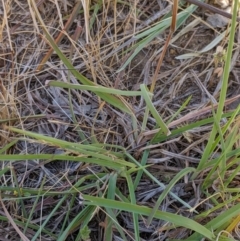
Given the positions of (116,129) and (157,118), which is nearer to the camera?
(157,118)

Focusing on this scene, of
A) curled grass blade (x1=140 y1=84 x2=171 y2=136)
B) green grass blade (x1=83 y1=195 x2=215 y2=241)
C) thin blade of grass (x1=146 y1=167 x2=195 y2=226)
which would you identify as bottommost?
green grass blade (x1=83 y1=195 x2=215 y2=241)

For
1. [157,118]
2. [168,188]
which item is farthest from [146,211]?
[157,118]

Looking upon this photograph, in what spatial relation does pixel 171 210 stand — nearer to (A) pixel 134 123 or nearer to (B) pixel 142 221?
(B) pixel 142 221

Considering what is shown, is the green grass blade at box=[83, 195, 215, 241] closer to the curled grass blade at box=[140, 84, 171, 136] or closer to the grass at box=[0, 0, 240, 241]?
the grass at box=[0, 0, 240, 241]

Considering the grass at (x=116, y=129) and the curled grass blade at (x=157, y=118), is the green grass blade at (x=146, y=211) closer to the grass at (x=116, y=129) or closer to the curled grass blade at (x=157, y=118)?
the grass at (x=116, y=129)

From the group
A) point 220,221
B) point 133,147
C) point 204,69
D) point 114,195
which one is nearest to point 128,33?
point 204,69

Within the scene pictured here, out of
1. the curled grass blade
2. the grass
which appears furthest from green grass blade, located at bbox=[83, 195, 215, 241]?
the curled grass blade

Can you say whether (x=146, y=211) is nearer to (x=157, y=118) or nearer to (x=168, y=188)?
(x=168, y=188)

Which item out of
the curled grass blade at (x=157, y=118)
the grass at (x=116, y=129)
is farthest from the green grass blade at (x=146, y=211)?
the curled grass blade at (x=157, y=118)

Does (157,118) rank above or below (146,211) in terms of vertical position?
above
